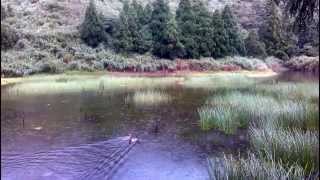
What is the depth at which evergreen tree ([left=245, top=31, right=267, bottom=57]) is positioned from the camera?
58.9ft

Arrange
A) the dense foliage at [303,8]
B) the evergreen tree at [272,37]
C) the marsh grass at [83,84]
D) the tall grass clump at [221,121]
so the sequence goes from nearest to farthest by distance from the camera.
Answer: the dense foliage at [303,8], the tall grass clump at [221,121], the evergreen tree at [272,37], the marsh grass at [83,84]

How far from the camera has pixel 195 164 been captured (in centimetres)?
791

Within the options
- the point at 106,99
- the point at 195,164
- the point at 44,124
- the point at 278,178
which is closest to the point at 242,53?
the point at 106,99

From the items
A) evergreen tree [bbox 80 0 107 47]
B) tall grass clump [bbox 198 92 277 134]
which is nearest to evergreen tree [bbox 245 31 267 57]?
evergreen tree [bbox 80 0 107 47]

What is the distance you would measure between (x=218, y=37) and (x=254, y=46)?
260 inches

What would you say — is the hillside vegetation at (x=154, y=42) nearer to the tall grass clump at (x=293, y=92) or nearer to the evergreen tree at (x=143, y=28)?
the evergreen tree at (x=143, y=28)

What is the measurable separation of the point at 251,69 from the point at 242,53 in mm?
4090

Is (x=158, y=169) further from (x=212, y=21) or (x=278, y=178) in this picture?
(x=212, y=21)

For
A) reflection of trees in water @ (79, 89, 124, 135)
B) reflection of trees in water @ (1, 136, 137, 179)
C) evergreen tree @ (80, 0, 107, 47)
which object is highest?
evergreen tree @ (80, 0, 107, 47)

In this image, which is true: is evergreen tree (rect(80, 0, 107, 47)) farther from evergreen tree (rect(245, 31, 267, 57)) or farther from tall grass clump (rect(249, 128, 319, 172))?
tall grass clump (rect(249, 128, 319, 172))

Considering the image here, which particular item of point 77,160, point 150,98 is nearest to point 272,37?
point 150,98

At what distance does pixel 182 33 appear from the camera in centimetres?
1672

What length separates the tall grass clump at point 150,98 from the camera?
14.5 meters

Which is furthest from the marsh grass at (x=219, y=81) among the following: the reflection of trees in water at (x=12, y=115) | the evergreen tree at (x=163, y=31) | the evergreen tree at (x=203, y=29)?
the reflection of trees in water at (x=12, y=115)
